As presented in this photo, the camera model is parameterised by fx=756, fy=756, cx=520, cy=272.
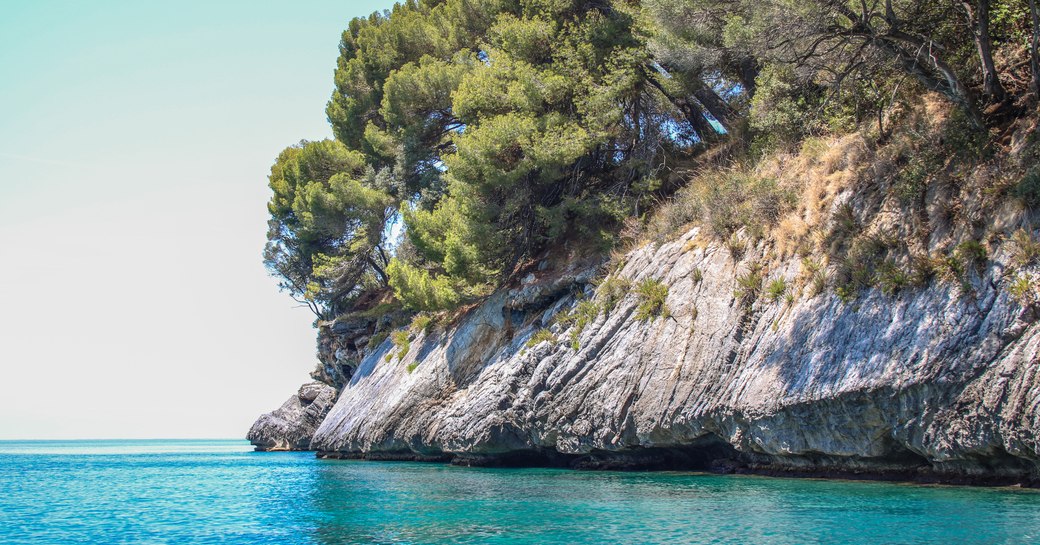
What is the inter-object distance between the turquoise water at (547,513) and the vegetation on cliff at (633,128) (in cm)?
447

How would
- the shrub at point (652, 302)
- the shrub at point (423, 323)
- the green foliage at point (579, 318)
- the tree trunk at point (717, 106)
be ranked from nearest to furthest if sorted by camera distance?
the shrub at point (652, 302) → the green foliage at point (579, 318) → the tree trunk at point (717, 106) → the shrub at point (423, 323)

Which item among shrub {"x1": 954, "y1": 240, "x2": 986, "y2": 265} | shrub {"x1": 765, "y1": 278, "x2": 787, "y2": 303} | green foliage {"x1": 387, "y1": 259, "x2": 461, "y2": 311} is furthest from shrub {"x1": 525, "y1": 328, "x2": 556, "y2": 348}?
shrub {"x1": 954, "y1": 240, "x2": 986, "y2": 265}

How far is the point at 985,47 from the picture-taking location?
48.9 ft

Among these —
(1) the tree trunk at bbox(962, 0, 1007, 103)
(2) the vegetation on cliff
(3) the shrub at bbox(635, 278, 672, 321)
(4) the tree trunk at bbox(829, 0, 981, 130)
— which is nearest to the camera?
(1) the tree trunk at bbox(962, 0, 1007, 103)

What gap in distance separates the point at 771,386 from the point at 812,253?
339 cm

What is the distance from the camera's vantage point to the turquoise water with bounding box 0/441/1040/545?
982 centimetres

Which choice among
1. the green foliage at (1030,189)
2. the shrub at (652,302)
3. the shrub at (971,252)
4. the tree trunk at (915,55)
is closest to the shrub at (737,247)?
the shrub at (652,302)

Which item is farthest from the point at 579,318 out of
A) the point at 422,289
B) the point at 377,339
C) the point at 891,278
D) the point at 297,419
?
the point at 297,419

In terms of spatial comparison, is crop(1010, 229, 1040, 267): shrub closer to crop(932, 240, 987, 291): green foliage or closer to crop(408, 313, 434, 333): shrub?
crop(932, 240, 987, 291): green foliage

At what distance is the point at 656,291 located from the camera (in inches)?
785

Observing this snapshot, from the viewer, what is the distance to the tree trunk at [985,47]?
14.6 metres

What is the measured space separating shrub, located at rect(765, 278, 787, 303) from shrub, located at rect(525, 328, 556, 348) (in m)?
7.50

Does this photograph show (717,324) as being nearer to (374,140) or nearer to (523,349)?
(523,349)

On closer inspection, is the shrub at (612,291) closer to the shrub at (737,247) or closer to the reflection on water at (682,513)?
the shrub at (737,247)
